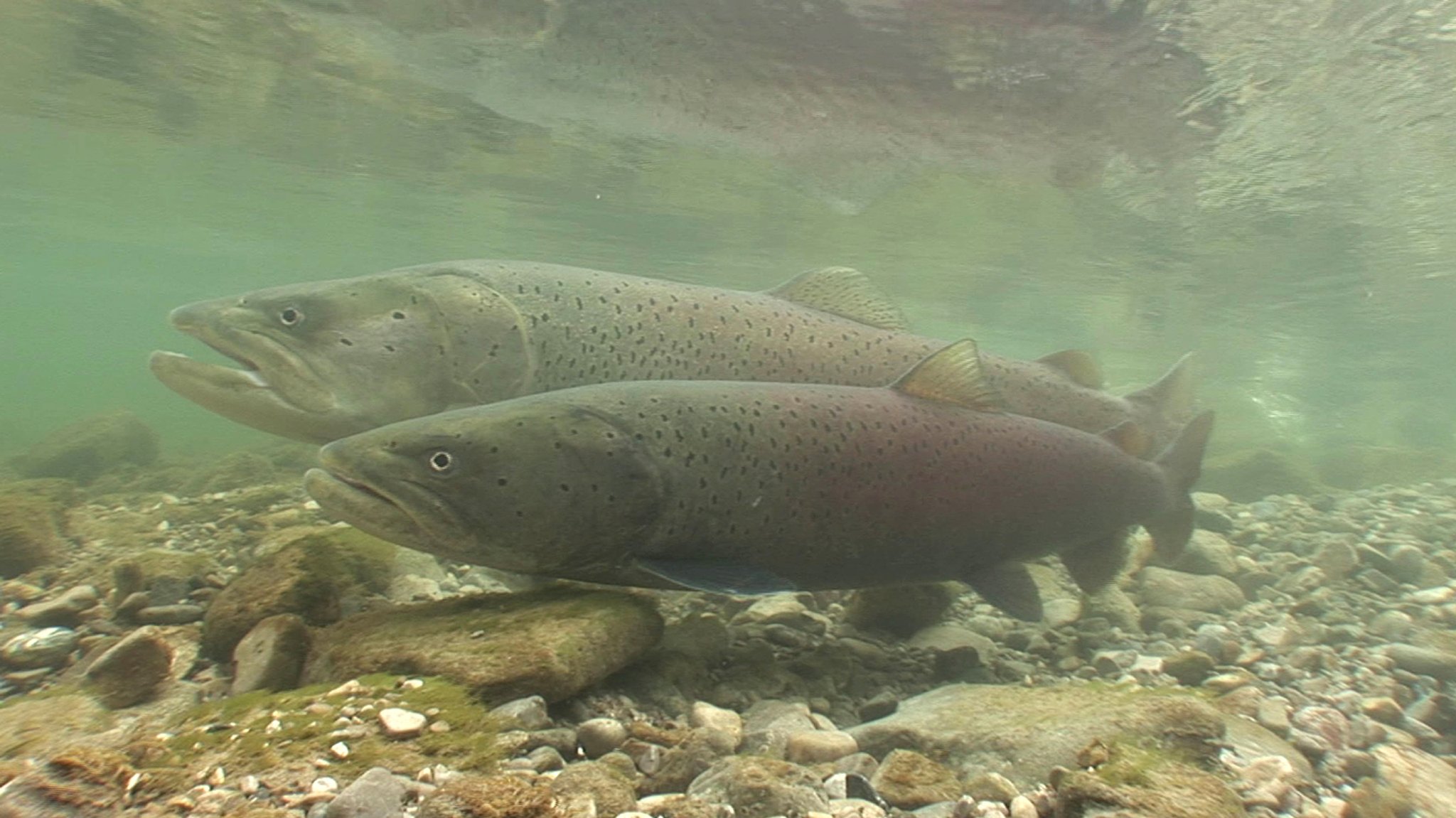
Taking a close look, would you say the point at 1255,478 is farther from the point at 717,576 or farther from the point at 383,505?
the point at 383,505

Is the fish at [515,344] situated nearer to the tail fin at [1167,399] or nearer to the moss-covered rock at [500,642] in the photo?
the tail fin at [1167,399]

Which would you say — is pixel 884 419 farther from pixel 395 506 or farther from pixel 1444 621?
pixel 1444 621

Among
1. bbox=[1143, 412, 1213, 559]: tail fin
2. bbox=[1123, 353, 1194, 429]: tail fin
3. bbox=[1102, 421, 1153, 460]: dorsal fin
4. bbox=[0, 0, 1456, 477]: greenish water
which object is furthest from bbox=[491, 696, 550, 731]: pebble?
bbox=[0, 0, 1456, 477]: greenish water

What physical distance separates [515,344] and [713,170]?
13.6m

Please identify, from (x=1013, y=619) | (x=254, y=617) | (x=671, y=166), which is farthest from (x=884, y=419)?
(x=671, y=166)

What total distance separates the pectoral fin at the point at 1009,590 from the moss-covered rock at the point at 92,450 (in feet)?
39.5

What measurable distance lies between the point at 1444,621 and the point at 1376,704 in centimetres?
216

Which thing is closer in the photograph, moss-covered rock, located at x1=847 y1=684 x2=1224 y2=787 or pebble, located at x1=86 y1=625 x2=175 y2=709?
moss-covered rock, located at x1=847 y1=684 x2=1224 y2=787

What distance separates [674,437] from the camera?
133 inches

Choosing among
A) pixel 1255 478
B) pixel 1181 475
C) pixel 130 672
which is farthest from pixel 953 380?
pixel 1255 478

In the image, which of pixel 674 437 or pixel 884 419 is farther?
pixel 884 419

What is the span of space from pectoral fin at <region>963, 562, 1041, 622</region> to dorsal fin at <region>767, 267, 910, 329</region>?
199 centimetres

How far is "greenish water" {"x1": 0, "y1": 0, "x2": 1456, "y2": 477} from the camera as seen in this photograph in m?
11.9

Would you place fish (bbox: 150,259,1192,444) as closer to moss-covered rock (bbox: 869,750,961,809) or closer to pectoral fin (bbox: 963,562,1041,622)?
pectoral fin (bbox: 963,562,1041,622)
